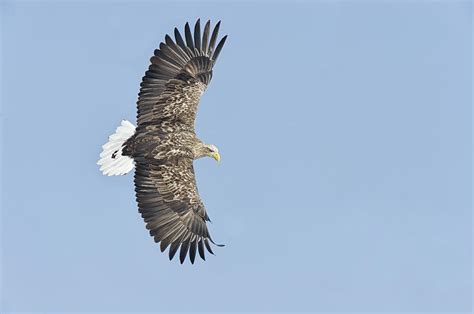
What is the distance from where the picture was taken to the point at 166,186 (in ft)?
36.0

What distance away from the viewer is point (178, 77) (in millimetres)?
11352

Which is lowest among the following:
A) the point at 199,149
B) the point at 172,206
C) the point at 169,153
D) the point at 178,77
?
the point at 172,206

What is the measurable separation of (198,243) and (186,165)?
1216 mm

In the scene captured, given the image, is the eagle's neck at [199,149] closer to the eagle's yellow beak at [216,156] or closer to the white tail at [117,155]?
the eagle's yellow beak at [216,156]

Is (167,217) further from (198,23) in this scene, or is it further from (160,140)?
(198,23)

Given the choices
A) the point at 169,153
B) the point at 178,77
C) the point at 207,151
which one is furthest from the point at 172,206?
the point at 178,77

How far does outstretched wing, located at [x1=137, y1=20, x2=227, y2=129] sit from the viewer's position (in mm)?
11023

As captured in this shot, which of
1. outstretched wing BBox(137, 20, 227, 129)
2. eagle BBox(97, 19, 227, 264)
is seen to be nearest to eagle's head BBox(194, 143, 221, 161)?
eagle BBox(97, 19, 227, 264)

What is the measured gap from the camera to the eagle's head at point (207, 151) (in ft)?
36.4

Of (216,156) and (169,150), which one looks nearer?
(169,150)

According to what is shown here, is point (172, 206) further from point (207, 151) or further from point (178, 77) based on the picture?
point (178, 77)

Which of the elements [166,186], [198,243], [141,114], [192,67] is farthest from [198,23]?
[198,243]

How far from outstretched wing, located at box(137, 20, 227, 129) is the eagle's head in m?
0.41

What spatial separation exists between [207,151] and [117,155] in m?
1.40
